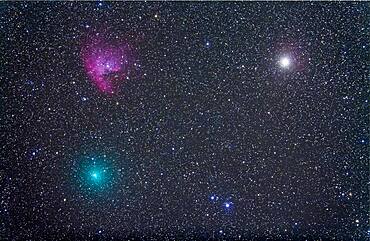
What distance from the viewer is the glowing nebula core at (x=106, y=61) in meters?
0.57

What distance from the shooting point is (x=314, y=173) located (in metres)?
0.57

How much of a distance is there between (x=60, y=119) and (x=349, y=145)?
41 centimetres

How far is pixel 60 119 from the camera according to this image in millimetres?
570

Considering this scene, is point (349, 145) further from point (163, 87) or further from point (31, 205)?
point (31, 205)

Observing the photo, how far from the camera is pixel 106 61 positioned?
0.57 metres

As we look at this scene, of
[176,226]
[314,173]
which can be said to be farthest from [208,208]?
[314,173]

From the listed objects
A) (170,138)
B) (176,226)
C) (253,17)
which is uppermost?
(253,17)

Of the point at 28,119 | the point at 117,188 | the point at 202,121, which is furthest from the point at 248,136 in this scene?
the point at 28,119

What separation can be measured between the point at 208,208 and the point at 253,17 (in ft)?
0.90

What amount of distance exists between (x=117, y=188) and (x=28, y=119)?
16cm

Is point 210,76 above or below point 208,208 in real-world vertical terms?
above

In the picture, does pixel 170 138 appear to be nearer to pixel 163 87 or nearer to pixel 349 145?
pixel 163 87

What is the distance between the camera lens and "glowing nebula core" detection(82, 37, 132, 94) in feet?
1.86

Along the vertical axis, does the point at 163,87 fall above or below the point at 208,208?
above
